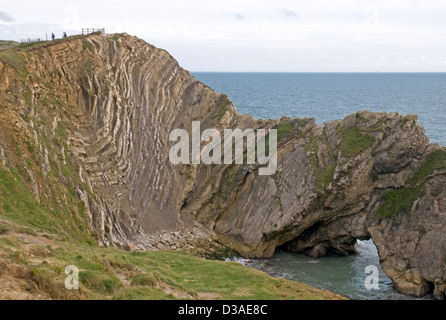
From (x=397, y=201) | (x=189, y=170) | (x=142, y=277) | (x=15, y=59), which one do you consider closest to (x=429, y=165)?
(x=397, y=201)

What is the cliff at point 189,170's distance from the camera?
37.5 meters

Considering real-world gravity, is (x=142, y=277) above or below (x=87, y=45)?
below

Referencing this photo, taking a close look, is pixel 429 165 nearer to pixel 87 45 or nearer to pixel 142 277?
pixel 142 277

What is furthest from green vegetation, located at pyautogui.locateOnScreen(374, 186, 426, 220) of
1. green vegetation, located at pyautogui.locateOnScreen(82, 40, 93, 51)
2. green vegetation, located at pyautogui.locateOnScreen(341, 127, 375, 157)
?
green vegetation, located at pyautogui.locateOnScreen(82, 40, 93, 51)

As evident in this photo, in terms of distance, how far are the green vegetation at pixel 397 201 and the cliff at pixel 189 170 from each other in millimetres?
89

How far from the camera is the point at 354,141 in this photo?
44.2 meters

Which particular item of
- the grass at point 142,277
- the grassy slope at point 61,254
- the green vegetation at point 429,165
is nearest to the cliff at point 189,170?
the green vegetation at point 429,165

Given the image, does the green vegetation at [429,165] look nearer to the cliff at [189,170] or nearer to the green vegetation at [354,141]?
the cliff at [189,170]

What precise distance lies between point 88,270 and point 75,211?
13.7 metres

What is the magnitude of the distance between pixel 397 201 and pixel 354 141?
20.8ft

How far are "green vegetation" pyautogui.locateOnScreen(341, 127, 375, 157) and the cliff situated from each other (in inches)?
4.5
